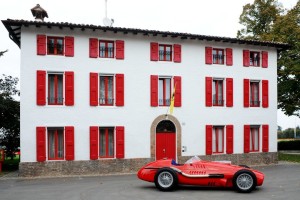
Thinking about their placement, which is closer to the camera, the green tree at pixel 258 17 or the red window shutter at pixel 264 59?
the red window shutter at pixel 264 59

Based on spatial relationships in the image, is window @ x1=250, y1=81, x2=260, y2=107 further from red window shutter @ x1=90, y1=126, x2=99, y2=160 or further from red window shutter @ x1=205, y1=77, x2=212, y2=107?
red window shutter @ x1=90, y1=126, x2=99, y2=160

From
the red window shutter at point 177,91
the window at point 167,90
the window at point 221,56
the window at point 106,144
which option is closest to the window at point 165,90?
the window at point 167,90

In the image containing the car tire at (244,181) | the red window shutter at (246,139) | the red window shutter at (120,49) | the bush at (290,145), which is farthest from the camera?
the bush at (290,145)

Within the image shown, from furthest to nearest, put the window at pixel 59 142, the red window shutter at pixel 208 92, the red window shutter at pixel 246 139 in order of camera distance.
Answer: the red window shutter at pixel 246 139 < the red window shutter at pixel 208 92 < the window at pixel 59 142

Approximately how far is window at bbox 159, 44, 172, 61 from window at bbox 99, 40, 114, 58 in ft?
8.86

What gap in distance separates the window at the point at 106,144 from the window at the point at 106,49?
380 cm

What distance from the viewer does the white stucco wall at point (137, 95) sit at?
16.5 meters

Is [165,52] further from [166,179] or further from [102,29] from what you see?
[166,179]

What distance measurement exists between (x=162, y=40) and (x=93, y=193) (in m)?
9.93

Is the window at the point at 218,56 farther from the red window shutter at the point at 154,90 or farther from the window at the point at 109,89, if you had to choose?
the window at the point at 109,89

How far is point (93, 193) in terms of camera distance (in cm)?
1145

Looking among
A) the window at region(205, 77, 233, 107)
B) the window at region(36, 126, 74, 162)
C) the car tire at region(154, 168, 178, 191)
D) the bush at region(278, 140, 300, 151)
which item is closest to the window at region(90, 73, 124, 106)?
the window at region(36, 126, 74, 162)

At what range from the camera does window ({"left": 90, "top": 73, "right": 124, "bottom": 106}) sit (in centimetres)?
1751

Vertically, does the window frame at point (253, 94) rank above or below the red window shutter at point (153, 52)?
below
